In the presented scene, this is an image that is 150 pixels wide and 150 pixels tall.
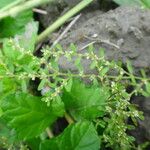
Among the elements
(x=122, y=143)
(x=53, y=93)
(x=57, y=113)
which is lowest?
(x=122, y=143)

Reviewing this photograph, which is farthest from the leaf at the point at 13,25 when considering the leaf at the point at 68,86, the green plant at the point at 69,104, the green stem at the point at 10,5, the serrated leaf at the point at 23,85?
the leaf at the point at 68,86

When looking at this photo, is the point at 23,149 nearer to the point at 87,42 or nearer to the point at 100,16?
the point at 87,42

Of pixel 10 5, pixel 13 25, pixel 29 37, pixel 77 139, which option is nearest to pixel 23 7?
pixel 10 5

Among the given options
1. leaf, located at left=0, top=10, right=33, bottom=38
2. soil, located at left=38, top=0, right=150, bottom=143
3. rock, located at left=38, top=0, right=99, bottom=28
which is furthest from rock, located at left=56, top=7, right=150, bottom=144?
leaf, located at left=0, top=10, right=33, bottom=38

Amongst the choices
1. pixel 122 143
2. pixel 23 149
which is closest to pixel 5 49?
pixel 23 149

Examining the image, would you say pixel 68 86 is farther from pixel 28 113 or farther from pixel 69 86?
pixel 28 113

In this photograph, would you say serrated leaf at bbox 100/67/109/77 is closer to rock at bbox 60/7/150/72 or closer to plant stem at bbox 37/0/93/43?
rock at bbox 60/7/150/72

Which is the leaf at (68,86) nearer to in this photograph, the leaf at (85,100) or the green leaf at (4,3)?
the leaf at (85,100)
